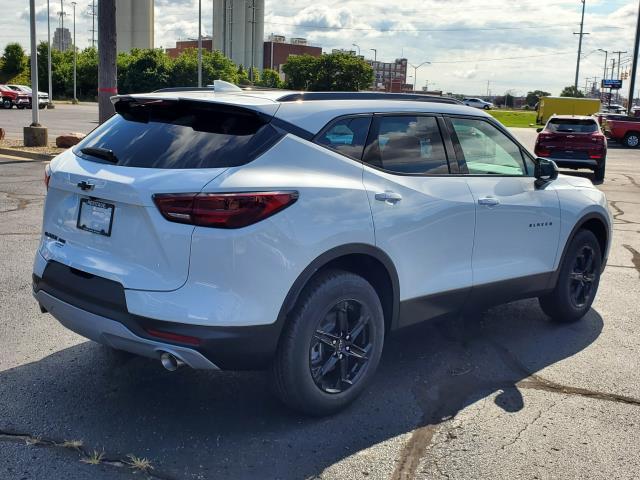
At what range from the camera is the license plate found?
11.8ft

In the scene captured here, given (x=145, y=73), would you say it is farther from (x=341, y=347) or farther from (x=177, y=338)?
(x=177, y=338)

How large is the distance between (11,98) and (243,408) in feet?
165

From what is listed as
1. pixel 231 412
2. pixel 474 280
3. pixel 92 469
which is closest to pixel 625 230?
pixel 474 280

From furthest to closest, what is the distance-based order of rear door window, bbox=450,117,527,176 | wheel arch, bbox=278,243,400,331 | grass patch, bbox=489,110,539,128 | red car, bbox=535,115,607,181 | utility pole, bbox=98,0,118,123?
grass patch, bbox=489,110,539,128, red car, bbox=535,115,607,181, utility pole, bbox=98,0,118,123, rear door window, bbox=450,117,527,176, wheel arch, bbox=278,243,400,331

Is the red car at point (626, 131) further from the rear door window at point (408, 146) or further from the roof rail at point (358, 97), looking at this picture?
the rear door window at point (408, 146)

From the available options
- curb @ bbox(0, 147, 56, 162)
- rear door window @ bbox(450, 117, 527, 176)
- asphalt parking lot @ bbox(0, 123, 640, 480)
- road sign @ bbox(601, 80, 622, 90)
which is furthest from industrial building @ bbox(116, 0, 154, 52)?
asphalt parking lot @ bbox(0, 123, 640, 480)

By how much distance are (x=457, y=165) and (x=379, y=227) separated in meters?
1.01

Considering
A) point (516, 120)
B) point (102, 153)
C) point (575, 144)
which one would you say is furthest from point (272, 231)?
point (516, 120)

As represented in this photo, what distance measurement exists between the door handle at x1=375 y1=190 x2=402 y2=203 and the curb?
13658 mm

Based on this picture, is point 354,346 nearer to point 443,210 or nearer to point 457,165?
point 443,210

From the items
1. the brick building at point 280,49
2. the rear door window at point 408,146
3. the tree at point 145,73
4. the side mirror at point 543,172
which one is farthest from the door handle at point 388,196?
the brick building at point 280,49

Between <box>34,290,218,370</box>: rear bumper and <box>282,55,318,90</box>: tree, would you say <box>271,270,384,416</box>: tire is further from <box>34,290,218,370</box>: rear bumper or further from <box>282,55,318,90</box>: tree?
<box>282,55,318,90</box>: tree

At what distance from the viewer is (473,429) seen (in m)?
3.86

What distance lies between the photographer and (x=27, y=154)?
16.6m
